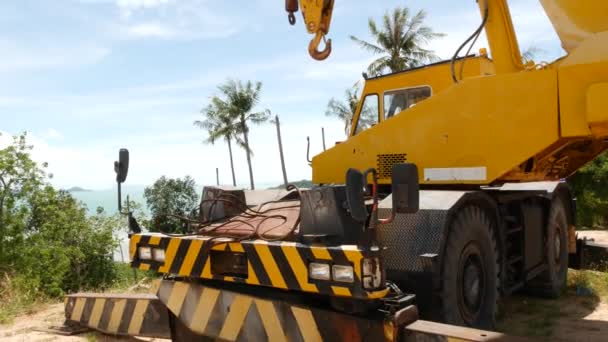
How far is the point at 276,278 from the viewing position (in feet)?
11.2

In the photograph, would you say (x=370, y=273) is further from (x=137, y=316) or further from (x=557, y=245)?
(x=557, y=245)

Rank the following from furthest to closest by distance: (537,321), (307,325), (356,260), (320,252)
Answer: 1. (537,321)
2. (307,325)
3. (320,252)
4. (356,260)

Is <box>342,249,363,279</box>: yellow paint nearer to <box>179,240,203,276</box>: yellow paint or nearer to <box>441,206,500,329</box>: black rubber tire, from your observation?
<box>441,206,500,329</box>: black rubber tire

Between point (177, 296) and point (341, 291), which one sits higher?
point (341, 291)

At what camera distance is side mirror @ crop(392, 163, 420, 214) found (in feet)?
9.68

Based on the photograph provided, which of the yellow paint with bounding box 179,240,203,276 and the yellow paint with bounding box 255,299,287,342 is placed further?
the yellow paint with bounding box 179,240,203,276

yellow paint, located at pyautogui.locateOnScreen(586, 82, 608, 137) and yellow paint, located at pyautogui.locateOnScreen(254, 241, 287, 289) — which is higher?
yellow paint, located at pyautogui.locateOnScreen(586, 82, 608, 137)

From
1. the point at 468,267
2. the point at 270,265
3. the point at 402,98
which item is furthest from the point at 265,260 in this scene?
the point at 402,98

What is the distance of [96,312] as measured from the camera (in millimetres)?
5047

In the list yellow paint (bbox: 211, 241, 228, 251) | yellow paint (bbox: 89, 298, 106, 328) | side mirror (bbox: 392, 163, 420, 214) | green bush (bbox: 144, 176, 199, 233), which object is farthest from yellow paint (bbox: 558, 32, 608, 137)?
green bush (bbox: 144, 176, 199, 233)

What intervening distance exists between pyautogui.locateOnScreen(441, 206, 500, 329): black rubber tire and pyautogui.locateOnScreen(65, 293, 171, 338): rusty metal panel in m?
2.21

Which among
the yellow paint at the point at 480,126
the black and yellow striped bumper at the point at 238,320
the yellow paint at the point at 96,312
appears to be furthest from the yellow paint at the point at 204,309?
the yellow paint at the point at 480,126

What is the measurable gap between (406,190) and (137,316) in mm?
2788

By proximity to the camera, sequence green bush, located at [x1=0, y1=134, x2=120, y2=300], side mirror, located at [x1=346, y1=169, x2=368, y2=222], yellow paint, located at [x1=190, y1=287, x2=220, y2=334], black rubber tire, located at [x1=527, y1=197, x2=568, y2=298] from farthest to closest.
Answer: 1. green bush, located at [x1=0, y1=134, x2=120, y2=300]
2. black rubber tire, located at [x1=527, y1=197, x2=568, y2=298]
3. yellow paint, located at [x1=190, y1=287, x2=220, y2=334]
4. side mirror, located at [x1=346, y1=169, x2=368, y2=222]
